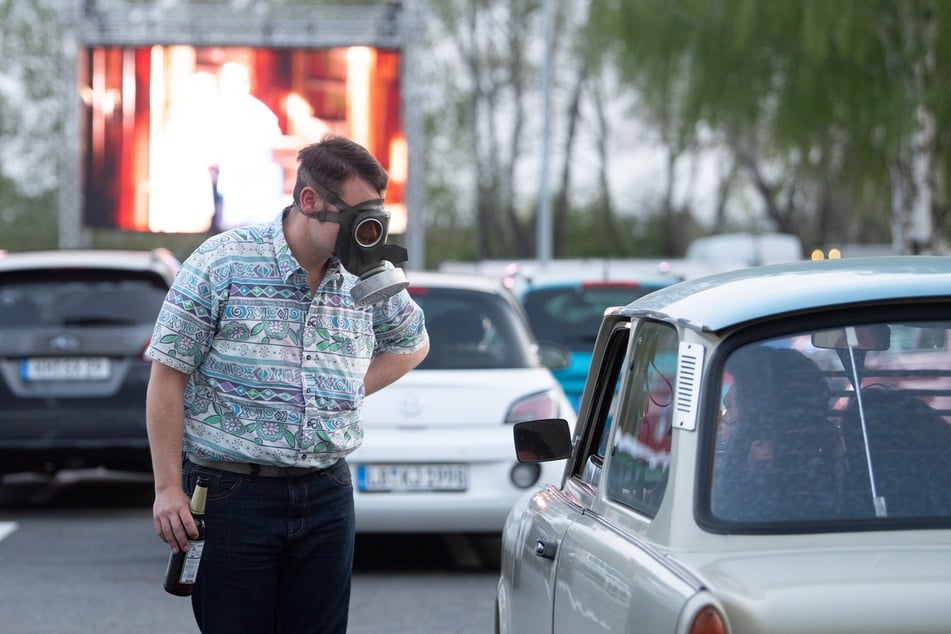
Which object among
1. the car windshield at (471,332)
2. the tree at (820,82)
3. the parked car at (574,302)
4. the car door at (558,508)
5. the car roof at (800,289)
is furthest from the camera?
the tree at (820,82)

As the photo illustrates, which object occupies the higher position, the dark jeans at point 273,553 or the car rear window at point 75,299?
the car rear window at point 75,299

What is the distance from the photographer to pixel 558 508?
4.29 metres

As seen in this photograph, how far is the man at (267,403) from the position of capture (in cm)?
407

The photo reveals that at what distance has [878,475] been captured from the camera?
315 centimetres

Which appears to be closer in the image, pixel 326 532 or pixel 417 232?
pixel 326 532

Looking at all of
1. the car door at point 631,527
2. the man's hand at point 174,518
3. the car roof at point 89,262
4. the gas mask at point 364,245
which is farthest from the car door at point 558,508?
the car roof at point 89,262

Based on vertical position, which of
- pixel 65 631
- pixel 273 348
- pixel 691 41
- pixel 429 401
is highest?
pixel 691 41

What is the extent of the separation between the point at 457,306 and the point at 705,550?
6415 millimetres

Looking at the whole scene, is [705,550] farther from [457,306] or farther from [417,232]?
[417,232]

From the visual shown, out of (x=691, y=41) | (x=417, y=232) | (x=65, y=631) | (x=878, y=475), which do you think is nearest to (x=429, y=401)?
(x=65, y=631)

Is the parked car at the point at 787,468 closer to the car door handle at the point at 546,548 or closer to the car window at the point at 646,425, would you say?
the car window at the point at 646,425

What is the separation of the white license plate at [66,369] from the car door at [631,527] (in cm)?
741

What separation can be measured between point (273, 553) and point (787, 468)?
58.5 inches

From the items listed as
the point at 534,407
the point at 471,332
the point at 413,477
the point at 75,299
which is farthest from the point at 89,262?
the point at 534,407
